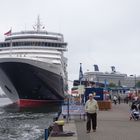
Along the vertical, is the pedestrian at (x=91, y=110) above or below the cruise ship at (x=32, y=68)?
below

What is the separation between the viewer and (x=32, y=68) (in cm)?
4844

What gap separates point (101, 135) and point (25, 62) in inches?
1296

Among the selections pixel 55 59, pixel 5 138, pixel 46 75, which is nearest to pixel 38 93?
pixel 46 75

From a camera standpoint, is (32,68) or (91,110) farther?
(32,68)

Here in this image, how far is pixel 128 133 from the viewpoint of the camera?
52.5 ft

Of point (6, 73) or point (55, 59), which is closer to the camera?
point (6, 73)

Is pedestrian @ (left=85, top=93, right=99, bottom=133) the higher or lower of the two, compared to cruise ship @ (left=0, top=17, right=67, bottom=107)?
lower

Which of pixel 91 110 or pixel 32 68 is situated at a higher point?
pixel 32 68

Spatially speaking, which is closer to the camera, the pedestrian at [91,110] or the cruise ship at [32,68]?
the pedestrian at [91,110]

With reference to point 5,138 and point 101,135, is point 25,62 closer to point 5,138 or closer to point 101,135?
point 5,138

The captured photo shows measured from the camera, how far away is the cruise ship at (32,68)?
48344 mm

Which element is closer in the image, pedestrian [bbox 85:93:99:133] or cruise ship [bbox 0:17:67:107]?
pedestrian [bbox 85:93:99:133]

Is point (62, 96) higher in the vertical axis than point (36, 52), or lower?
lower

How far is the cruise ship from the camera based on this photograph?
48.3m
